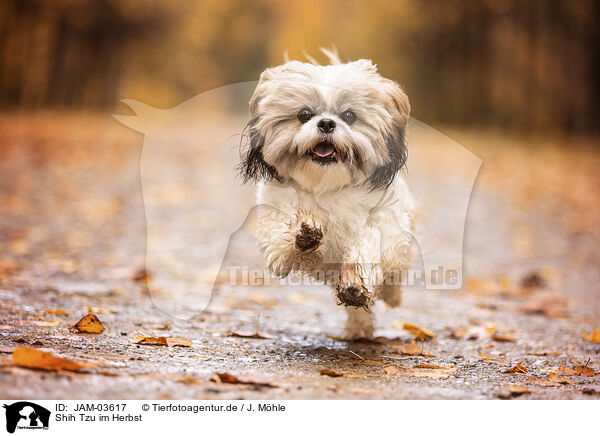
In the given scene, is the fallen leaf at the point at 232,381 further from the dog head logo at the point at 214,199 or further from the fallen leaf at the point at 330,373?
the dog head logo at the point at 214,199

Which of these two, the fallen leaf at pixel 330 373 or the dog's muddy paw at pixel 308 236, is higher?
the dog's muddy paw at pixel 308 236

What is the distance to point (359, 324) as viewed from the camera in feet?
12.5

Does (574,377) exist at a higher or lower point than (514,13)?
lower

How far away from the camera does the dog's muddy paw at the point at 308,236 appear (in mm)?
3023

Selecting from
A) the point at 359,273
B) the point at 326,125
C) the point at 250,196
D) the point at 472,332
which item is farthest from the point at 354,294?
the point at 472,332

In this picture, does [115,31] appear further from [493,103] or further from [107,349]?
[107,349]

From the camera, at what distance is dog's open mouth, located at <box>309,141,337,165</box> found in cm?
304

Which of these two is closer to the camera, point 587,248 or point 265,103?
point 265,103

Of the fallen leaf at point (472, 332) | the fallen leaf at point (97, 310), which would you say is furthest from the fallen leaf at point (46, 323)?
the fallen leaf at point (472, 332)

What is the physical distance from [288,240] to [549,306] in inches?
121

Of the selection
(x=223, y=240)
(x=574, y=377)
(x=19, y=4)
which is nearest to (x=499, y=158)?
(x=223, y=240)

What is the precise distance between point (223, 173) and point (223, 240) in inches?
136

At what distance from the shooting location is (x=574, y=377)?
2.97m
